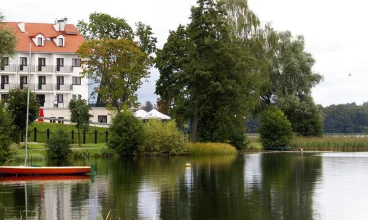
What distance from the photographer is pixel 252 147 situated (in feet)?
296

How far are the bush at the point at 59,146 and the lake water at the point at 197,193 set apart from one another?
7483mm

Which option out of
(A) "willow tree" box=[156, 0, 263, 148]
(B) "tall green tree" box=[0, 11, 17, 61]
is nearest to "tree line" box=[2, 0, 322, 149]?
(A) "willow tree" box=[156, 0, 263, 148]

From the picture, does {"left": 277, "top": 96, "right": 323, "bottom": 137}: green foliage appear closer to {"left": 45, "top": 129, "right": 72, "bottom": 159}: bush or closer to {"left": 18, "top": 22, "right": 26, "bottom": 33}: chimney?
{"left": 18, "top": 22, "right": 26, "bottom": 33}: chimney

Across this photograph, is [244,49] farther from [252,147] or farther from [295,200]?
[295,200]

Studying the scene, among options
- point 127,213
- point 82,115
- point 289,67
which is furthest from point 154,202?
point 289,67

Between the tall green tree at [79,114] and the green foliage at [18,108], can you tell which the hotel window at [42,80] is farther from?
the green foliage at [18,108]

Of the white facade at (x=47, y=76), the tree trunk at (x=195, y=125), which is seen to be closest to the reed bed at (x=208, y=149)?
the tree trunk at (x=195, y=125)

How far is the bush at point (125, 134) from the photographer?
7200 cm

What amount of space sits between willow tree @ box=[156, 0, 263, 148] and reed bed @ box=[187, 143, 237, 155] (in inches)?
112

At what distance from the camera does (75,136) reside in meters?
82.0

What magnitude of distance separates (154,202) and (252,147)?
5607 cm

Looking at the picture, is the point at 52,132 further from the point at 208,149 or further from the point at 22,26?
the point at 22,26

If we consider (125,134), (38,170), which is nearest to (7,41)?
(38,170)

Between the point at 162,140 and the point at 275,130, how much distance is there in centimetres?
1982
